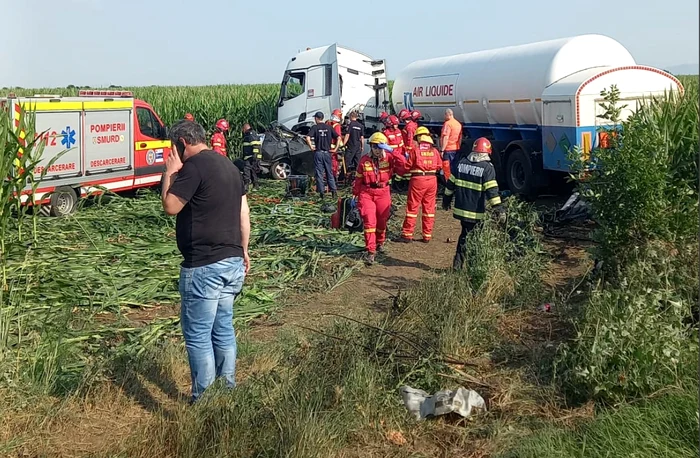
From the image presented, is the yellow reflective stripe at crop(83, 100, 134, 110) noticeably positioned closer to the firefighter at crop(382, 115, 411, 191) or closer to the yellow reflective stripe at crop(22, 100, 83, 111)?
the yellow reflective stripe at crop(22, 100, 83, 111)

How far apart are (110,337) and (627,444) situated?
436cm

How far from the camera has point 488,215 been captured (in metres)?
8.13

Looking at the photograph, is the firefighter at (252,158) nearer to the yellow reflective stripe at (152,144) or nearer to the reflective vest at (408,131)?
the yellow reflective stripe at (152,144)

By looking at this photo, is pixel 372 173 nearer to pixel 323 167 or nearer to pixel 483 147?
pixel 483 147

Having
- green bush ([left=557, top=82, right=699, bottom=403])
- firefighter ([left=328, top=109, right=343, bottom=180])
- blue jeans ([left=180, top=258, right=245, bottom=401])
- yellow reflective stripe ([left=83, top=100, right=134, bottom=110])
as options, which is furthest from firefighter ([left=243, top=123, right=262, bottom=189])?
blue jeans ([left=180, top=258, right=245, bottom=401])

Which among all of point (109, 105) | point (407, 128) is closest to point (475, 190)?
point (109, 105)

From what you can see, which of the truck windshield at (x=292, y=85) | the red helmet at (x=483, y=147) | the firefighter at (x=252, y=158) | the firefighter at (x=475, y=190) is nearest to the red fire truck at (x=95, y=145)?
the firefighter at (x=252, y=158)

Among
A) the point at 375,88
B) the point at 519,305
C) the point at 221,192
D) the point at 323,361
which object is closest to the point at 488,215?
the point at 519,305

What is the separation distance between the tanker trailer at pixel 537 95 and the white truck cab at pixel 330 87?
3.29 meters

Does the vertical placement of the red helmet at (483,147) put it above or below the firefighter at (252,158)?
below

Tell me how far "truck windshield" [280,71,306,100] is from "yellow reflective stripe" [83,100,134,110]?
690cm

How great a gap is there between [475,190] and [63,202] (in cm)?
793

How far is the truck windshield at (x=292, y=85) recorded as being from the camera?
68.4ft

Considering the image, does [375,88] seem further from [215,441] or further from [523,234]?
[215,441]
